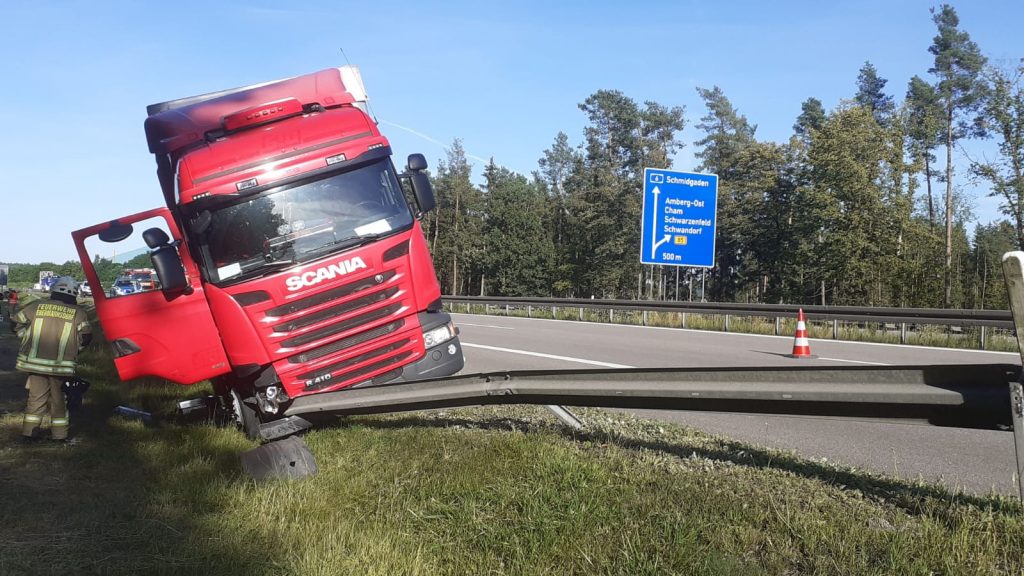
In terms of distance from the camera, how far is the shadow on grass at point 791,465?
3.74 metres

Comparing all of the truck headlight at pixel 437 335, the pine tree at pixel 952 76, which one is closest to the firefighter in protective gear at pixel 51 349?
the truck headlight at pixel 437 335

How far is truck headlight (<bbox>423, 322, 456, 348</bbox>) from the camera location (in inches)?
287

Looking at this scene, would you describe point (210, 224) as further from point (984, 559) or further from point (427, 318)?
point (984, 559)

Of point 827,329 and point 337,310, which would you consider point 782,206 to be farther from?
point 337,310

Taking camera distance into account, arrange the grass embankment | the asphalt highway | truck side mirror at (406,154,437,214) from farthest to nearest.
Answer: truck side mirror at (406,154,437,214)
the asphalt highway
the grass embankment

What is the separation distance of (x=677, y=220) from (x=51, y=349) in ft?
48.3

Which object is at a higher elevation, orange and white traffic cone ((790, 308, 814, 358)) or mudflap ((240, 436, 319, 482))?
orange and white traffic cone ((790, 308, 814, 358))

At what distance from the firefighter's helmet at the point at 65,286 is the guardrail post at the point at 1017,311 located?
8104mm

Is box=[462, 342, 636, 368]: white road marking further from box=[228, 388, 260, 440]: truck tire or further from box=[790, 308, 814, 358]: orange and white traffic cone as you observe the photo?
box=[228, 388, 260, 440]: truck tire

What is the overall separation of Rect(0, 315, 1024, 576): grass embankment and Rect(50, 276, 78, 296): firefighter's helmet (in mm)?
2168

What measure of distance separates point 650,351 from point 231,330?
8212mm

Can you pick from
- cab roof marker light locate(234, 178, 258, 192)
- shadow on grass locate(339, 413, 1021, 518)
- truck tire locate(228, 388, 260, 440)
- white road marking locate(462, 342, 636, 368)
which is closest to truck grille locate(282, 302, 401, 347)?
truck tire locate(228, 388, 260, 440)

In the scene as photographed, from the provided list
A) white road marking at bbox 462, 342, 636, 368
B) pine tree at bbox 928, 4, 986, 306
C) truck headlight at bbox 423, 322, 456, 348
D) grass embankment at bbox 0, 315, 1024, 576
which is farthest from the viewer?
pine tree at bbox 928, 4, 986, 306

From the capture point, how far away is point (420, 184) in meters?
7.77
